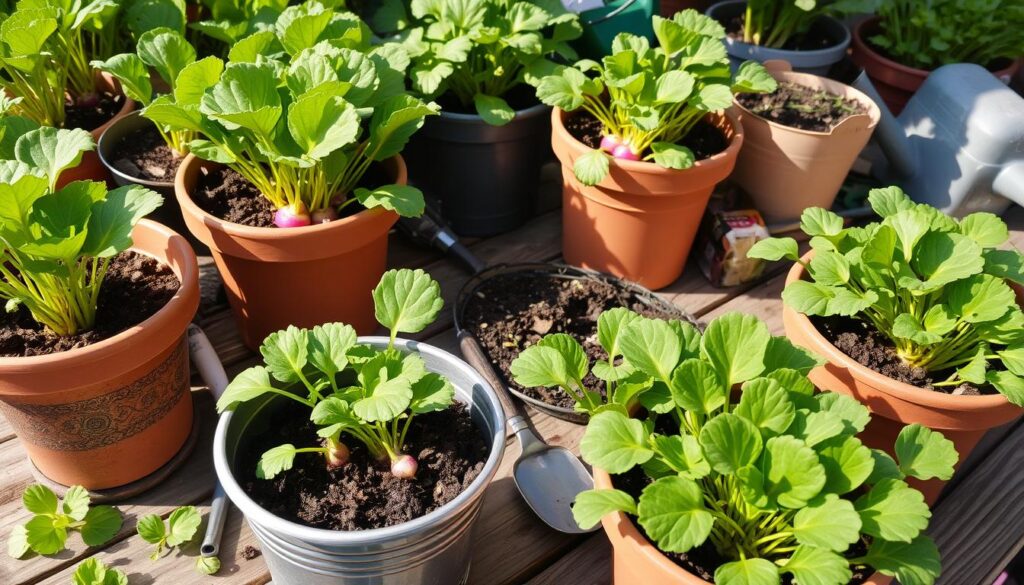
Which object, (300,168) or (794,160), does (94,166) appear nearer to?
(300,168)

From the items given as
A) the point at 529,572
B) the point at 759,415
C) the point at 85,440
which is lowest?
the point at 529,572

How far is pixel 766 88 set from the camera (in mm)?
1454

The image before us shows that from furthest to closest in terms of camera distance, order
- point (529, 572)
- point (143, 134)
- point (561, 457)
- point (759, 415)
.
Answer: point (143, 134) < point (561, 457) < point (529, 572) < point (759, 415)

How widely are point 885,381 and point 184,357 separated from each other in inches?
39.7

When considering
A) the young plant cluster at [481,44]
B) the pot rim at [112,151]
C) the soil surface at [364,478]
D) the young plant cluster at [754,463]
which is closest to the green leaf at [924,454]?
the young plant cluster at [754,463]

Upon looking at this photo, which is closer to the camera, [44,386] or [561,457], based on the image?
[44,386]

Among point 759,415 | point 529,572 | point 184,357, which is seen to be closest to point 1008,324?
point 759,415

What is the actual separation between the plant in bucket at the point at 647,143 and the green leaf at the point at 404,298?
465mm

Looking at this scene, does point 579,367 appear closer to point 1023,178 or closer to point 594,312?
point 594,312

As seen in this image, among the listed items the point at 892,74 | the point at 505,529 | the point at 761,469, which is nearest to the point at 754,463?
the point at 761,469

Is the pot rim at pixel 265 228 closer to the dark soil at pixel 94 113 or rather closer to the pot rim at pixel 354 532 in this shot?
the pot rim at pixel 354 532

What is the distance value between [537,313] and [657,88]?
1.51ft

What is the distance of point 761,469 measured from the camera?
86 cm

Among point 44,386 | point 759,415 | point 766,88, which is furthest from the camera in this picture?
point 766,88
